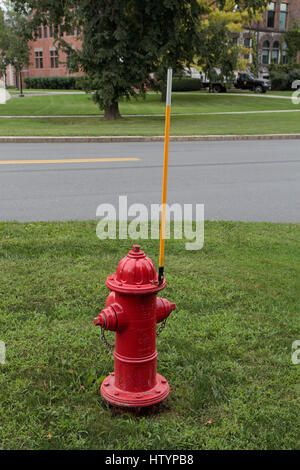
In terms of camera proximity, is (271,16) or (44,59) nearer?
(271,16)

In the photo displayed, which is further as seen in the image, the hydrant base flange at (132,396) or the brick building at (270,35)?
the brick building at (270,35)

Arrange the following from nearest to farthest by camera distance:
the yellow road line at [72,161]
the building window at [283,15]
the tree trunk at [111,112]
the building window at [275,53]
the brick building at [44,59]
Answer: the yellow road line at [72,161] → the tree trunk at [111,112] → the building window at [275,53] → the building window at [283,15] → the brick building at [44,59]

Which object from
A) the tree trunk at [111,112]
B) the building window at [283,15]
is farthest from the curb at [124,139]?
the building window at [283,15]

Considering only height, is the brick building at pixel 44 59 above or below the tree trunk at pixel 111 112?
above

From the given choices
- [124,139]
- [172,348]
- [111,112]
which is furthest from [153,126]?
[172,348]

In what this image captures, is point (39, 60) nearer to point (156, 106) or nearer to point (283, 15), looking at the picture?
point (283, 15)

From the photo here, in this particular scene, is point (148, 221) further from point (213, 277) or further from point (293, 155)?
point (293, 155)

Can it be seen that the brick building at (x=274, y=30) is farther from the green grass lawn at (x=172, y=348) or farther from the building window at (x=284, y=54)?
the green grass lawn at (x=172, y=348)

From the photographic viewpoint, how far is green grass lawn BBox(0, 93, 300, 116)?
27.1 meters

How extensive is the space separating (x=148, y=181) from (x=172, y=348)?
613cm

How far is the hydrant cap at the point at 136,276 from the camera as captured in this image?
2650 mm

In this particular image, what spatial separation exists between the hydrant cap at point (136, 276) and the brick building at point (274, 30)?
57163mm

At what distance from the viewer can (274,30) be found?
57.6 meters
